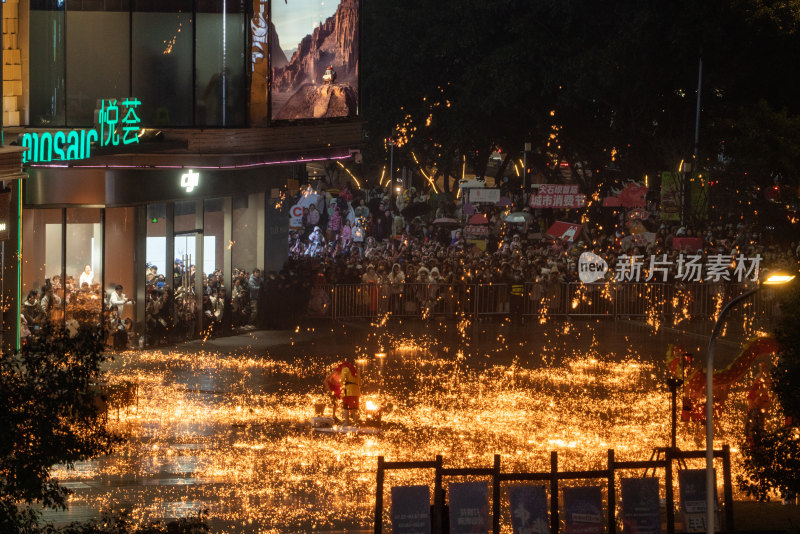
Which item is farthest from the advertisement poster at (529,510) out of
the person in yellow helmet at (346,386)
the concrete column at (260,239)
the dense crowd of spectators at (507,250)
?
the concrete column at (260,239)

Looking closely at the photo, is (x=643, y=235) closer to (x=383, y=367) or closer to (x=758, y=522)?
(x=383, y=367)

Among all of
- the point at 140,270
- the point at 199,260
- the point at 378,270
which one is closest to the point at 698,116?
the point at 378,270

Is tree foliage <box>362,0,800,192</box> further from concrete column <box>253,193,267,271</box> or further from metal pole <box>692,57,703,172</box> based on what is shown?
concrete column <box>253,193,267,271</box>

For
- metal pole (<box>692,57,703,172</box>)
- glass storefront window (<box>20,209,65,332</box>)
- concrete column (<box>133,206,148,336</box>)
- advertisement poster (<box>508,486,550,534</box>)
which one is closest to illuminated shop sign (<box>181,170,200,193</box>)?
concrete column (<box>133,206,148,336</box>)

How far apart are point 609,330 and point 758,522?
62.2 feet

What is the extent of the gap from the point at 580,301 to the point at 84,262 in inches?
592

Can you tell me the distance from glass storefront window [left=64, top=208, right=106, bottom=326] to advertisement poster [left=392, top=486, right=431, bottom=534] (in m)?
16.1

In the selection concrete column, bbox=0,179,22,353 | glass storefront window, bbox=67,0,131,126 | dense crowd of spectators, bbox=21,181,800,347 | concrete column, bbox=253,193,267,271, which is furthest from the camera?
concrete column, bbox=253,193,267,271

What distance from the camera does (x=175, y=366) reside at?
90.4ft

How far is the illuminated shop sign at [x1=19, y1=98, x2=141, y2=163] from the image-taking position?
2428 centimetres

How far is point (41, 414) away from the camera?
9609mm

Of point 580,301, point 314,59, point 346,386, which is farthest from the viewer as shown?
point 580,301

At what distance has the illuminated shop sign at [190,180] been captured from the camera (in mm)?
31328

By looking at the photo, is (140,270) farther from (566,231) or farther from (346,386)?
(566,231)
